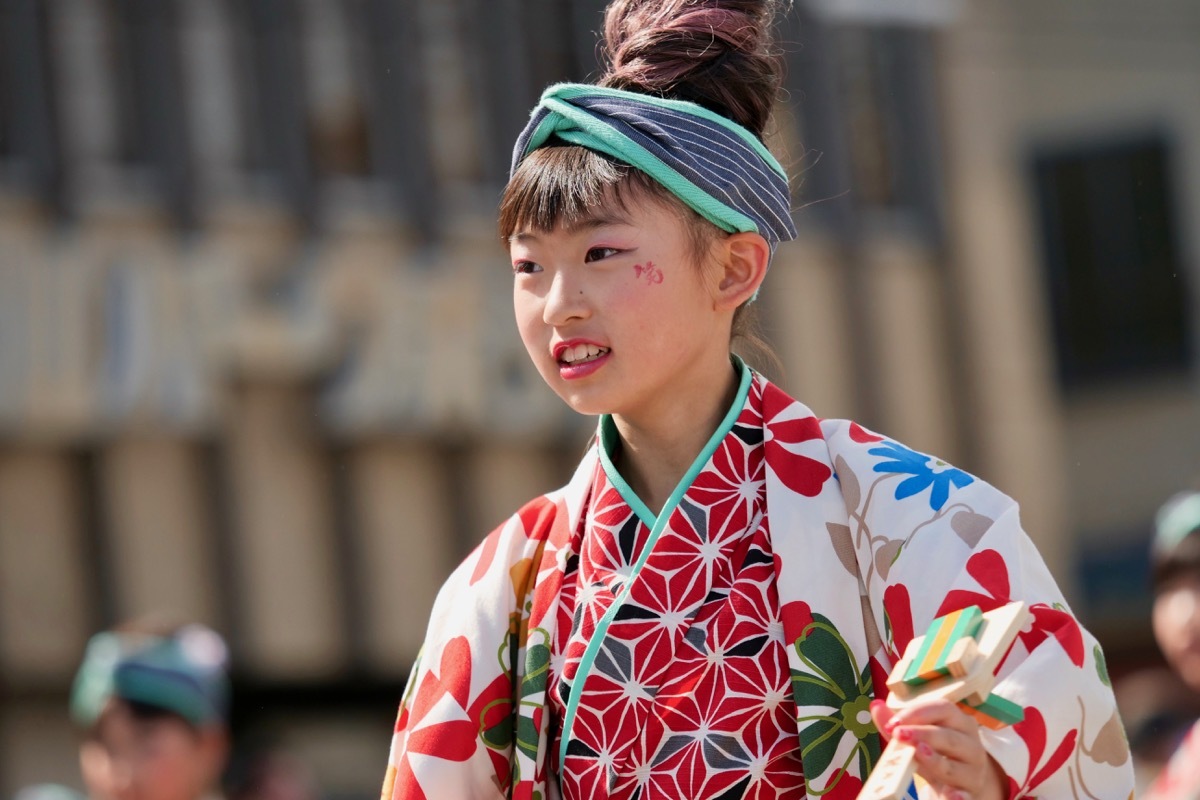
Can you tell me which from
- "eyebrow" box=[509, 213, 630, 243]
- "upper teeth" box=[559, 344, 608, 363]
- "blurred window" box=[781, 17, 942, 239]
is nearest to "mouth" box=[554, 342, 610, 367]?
"upper teeth" box=[559, 344, 608, 363]

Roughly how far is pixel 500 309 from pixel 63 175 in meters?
2.66

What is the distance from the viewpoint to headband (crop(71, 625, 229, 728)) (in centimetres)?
340

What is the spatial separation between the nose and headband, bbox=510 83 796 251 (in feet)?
0.49

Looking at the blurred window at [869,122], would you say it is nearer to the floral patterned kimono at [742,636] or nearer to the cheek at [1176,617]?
the cheek at [1176,617]

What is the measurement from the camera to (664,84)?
Answer: 211 cm

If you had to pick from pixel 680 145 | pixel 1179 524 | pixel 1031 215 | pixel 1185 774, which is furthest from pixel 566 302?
pixel 1031 215

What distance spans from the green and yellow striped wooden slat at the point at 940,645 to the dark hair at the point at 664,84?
57 centimetres

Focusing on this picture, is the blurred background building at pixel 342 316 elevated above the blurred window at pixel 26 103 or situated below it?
below

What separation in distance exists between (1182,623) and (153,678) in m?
1.86

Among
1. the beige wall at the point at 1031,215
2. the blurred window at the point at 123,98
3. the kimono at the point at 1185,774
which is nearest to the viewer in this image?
the kimono at the point at 1185,774

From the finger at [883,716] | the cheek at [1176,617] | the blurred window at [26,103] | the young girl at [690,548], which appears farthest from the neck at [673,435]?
the blurred window at [26,103]

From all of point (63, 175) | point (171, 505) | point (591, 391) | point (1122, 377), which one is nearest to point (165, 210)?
point (63, 175)

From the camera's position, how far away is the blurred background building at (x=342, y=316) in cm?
978

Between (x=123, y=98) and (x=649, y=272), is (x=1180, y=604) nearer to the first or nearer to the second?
(x=649, y=272)
